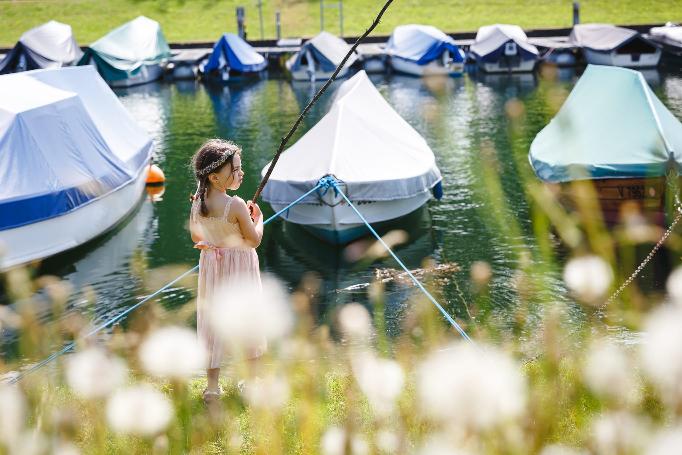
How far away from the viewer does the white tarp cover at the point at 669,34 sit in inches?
1527

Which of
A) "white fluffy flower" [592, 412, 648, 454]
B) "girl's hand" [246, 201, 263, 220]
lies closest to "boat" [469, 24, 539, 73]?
"girl's hand" [246, 201, 263, 220]

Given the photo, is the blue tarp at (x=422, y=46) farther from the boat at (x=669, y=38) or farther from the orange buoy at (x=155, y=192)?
the orange buoy at (x=155, y=192)

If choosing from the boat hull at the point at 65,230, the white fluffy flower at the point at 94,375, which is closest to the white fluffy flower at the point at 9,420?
the white fluffy flower at the point at 94,375

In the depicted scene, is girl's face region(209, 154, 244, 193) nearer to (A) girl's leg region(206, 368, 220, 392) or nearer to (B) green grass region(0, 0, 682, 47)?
(A) girl's leg region(206, 368, 220, 392)

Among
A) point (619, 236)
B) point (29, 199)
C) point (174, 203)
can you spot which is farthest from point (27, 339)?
point (174, 203)

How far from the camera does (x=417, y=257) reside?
14.1 metres

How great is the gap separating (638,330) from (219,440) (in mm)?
6179

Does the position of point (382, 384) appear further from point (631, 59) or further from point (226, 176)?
point (631, 59)

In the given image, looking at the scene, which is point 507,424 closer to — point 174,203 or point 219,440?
point 219,440

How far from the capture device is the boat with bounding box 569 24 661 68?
37.2m

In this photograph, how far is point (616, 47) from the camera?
37.5 meters

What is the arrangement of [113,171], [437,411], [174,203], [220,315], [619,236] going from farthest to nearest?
1. [174,203]
2. [113,171]
3. [619,236]
4. [220,315]
5. [437,411]

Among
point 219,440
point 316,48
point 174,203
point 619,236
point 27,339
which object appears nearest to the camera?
point 27,339

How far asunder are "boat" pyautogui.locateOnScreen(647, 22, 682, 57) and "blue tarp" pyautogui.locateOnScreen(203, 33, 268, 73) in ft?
65.0
